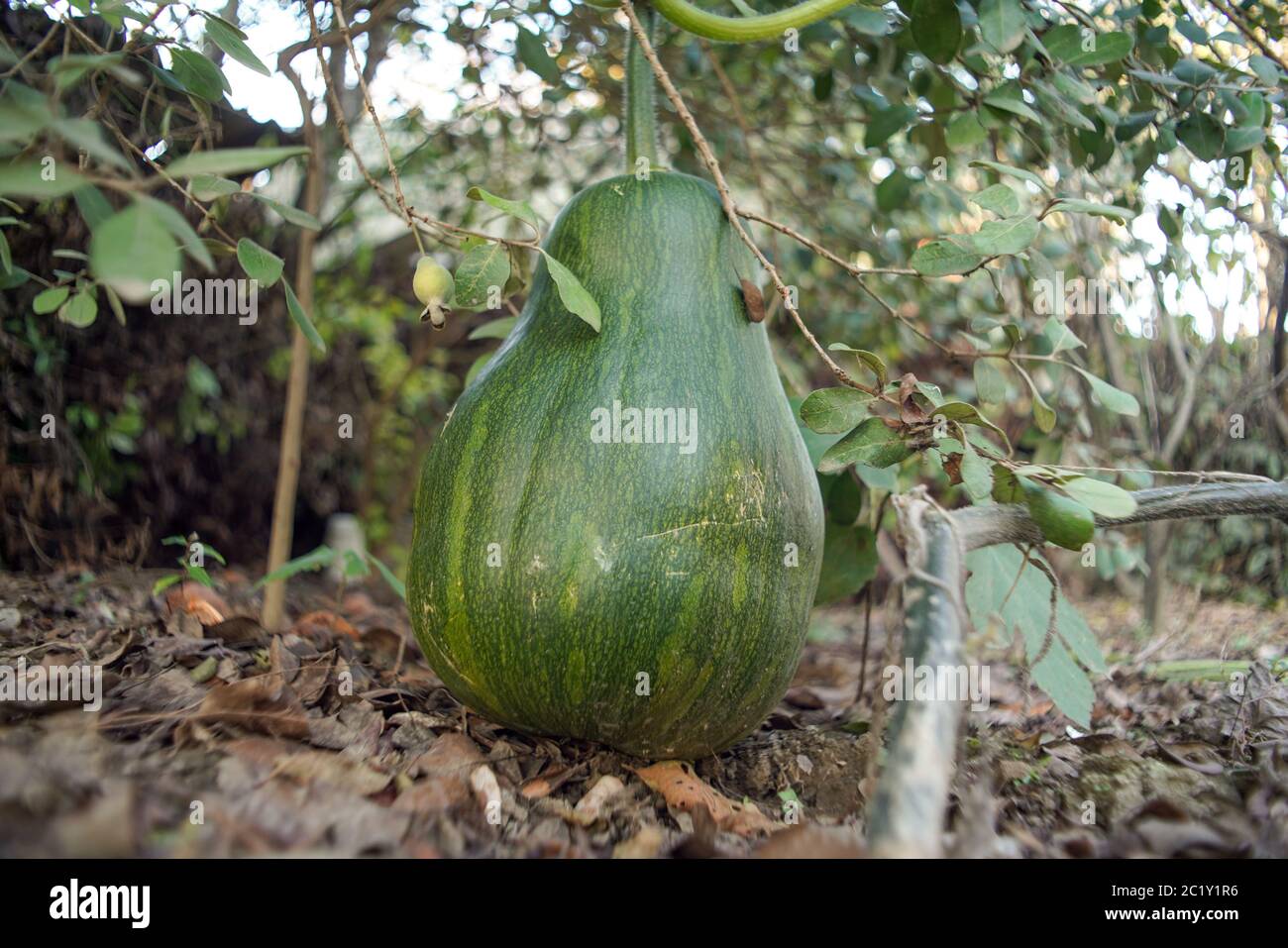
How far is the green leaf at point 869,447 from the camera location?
1.40m

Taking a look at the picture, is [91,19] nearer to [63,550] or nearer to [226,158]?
[63,550]

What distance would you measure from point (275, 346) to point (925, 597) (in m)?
2.95

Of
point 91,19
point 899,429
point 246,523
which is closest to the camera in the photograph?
point 899,429

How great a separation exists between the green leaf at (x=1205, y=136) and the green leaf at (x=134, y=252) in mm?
1831

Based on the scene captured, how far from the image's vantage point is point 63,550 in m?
2.61

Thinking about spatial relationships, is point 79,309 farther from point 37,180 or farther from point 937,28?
point 937,28

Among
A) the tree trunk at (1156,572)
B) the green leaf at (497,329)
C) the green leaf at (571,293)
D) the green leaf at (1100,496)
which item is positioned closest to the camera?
the green leaf at (1100,496)

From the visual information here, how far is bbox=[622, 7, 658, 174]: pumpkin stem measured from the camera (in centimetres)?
175

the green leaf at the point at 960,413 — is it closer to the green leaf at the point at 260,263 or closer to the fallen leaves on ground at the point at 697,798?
the fallen leaves on ground at the point at 697,798

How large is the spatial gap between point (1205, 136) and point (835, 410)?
3.42 feet

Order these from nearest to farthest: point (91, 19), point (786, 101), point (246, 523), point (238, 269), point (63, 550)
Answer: point (91, 19)
point (63, 550)
point (238, 269)
point (786, 101)
point (246, 523)

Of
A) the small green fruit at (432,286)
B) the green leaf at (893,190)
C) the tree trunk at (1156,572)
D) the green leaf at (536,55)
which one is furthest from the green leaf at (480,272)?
the tree trunk at (1156,572)

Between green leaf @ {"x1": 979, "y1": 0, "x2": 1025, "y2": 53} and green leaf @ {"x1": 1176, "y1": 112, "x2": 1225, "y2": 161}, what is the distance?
509mm
